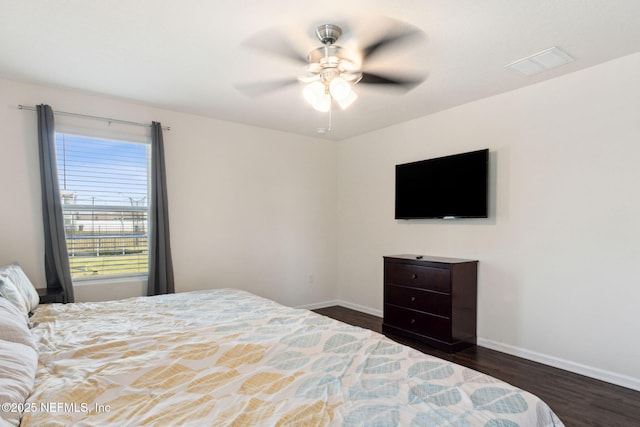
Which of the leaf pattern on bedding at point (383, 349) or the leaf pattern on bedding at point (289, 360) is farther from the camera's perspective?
the leaf pattern on bedding at point (383, 349)

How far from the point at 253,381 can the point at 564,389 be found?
2.49 metres

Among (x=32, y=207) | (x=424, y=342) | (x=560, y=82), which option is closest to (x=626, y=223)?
(x=560, y=82)

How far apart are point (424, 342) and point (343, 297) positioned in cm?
184

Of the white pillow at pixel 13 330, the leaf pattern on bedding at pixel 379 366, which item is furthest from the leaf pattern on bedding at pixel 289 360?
the white pillow at pixel 13 330

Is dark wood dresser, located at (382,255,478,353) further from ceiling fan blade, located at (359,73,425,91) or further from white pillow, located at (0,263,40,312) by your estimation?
white pillow, located at (0,263,40,312)

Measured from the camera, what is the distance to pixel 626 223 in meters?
2.60

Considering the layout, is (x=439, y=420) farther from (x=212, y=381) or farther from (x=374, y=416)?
(x=212, y=381)

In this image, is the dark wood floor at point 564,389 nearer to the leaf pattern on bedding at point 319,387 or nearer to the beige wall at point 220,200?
the leaf pattern on bedding at point 319,387

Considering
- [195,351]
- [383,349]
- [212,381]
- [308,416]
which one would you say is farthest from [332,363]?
[195,351]

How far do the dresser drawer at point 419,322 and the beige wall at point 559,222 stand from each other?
491mm

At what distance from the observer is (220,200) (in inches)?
165

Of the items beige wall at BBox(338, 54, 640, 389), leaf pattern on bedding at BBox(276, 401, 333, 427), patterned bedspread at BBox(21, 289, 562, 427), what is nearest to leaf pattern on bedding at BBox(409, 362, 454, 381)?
patterned bedspread at BBox(21, 289, 562, 427)

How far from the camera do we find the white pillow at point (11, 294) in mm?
2111

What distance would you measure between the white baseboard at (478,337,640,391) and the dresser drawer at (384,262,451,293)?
765 millimetres
